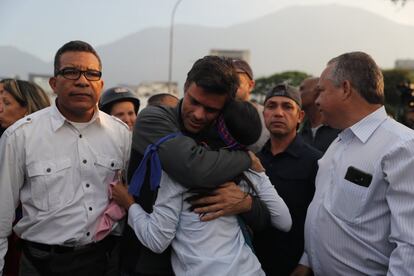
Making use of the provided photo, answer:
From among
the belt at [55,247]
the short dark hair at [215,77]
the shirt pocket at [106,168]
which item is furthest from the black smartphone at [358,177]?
the belt at [55,247]

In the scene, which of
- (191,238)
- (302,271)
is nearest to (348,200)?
(302,271)

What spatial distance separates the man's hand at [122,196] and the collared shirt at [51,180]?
12cm

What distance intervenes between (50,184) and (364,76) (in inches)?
69.8

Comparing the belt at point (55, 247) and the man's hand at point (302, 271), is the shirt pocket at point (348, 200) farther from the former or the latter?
the belt at point (55, 247)

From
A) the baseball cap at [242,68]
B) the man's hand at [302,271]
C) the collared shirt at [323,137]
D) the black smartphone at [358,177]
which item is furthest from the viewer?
the collared shirt at [323,137]

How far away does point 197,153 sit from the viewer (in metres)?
1.61

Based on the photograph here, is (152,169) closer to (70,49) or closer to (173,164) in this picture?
(173,164)

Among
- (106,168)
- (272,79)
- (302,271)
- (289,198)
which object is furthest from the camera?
(272,79)

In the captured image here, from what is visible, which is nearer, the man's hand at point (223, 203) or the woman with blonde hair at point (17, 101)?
the man's hand at point (223, 203)

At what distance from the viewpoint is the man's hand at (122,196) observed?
1.97m

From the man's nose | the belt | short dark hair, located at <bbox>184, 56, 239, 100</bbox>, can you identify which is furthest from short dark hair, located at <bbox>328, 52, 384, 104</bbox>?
the belt

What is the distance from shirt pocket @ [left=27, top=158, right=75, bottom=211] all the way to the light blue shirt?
1.82 ft

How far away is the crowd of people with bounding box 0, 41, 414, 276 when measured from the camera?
167 cm

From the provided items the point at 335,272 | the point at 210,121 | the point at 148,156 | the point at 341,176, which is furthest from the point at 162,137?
the point at 335,272
